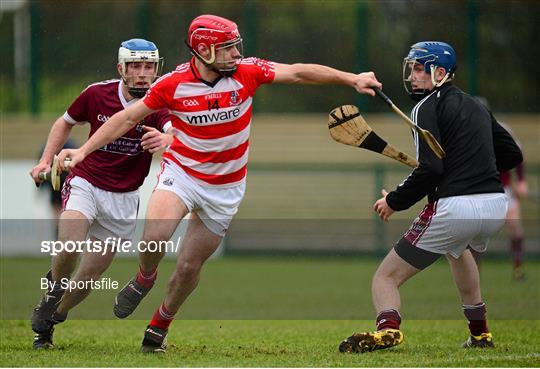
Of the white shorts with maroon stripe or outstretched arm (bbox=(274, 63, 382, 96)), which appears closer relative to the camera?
the white shorts with maroon stripe

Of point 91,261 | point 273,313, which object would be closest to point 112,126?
point 91,261

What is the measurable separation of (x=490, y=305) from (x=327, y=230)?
6.74m

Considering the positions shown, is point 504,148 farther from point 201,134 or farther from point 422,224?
point 201,134

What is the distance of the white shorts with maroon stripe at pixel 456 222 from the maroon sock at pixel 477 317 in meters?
0.61

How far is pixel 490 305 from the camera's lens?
1153 cm

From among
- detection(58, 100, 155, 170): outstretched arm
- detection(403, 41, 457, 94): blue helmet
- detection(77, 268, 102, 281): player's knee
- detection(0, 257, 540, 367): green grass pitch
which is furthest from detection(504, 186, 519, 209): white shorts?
detection(58, 100, 155, 170): outstretched arm

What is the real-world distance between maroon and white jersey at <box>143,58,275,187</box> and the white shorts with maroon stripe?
1.35 metres

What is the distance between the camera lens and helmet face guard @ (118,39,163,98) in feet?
24.8

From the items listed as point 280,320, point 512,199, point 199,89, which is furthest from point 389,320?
point 512,199

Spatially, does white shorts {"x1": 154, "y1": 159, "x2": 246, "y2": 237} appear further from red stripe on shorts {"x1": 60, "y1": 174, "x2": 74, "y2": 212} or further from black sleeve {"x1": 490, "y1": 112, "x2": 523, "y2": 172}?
black sleeve {"x1": 490, "y1": 112, "x2": 523, "y2": 172}

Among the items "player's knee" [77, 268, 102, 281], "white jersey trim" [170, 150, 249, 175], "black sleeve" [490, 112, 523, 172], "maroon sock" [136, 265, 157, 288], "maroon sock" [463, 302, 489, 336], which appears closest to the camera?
"white jersey trim" [170, 150, 249, 175]

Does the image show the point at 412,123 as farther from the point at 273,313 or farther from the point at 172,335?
the point at 273,313

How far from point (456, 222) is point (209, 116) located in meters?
1.79

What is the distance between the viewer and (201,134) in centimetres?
716
